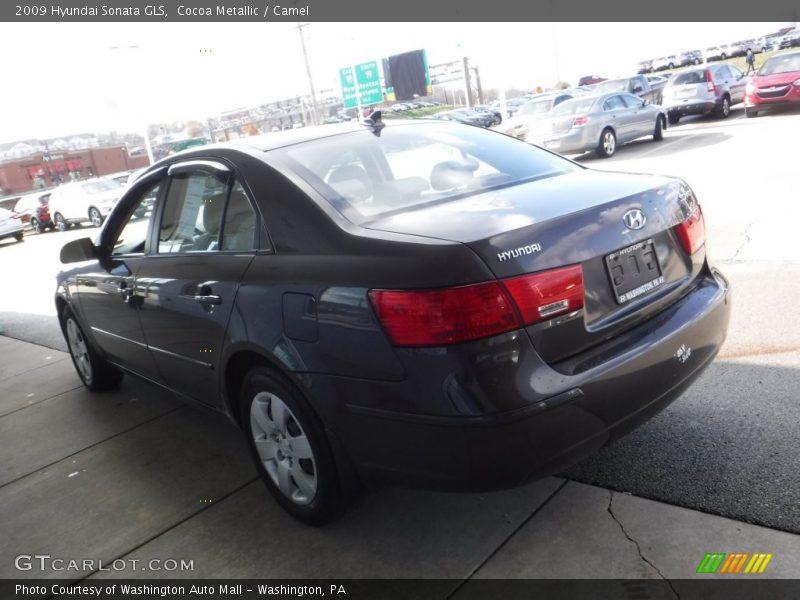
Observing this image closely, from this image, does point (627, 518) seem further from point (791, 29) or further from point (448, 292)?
point (791, 29)

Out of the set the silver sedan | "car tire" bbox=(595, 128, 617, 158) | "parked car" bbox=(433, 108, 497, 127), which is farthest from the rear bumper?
"parked car" bbox=(433, 108, 497, 127)

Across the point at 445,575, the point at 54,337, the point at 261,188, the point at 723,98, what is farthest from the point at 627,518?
the point at 723,98

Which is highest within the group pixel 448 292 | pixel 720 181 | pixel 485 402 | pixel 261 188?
pixel 261 188

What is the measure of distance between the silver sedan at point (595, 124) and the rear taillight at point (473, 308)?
14342mm

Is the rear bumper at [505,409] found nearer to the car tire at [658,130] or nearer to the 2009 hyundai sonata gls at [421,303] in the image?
the 2009 hyundai sonata gls at [421,303]

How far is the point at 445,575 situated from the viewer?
2650 mm

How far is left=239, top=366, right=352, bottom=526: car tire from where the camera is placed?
2.77 m

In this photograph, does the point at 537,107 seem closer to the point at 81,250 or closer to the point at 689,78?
the point at 689,78

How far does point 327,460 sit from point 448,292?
949 mm

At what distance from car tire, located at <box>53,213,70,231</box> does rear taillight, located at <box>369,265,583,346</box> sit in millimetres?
24498

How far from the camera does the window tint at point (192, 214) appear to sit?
332cm

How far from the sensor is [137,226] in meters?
4.19

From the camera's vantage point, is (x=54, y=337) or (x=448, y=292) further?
(x=54, y=337)

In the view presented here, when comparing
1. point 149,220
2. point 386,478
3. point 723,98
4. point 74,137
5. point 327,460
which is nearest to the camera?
point 386,478
